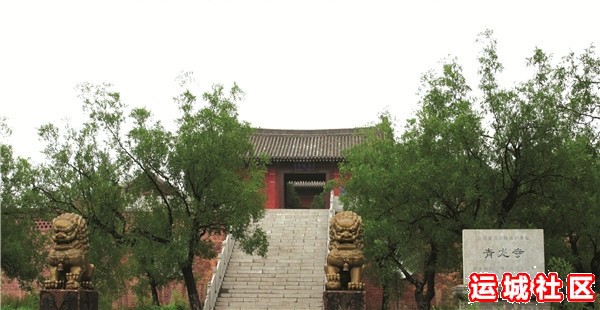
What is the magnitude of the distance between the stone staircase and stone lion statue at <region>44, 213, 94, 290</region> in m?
6.68

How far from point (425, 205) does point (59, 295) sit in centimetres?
676

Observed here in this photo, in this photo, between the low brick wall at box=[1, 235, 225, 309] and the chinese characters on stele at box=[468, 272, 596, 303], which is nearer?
the chinese characters on stele at box=[468, 272, 596, 303]

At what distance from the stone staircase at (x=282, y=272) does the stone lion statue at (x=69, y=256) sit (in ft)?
21.9

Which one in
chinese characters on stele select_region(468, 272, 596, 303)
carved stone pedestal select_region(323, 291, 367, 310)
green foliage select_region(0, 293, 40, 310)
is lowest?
green foliage select_region(0, 293, 40, 310)

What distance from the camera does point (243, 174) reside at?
17.6 m

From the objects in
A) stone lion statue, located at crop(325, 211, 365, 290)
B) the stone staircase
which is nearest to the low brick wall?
the stone staircase

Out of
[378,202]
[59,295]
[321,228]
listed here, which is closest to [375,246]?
[378,202]

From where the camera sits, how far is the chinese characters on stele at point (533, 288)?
37.5ft

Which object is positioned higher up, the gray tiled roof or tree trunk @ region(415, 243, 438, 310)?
the gray tiled roof

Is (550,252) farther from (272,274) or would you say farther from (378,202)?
(272,274)

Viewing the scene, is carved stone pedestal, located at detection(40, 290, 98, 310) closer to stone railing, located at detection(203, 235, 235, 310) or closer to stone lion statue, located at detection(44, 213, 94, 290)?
stone lion statue, located at detection(44, 213, 94, 290)

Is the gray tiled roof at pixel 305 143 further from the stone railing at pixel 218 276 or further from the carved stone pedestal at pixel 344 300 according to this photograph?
the carved stone pedestal at pixel 344 300

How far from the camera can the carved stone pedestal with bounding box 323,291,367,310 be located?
1275cm

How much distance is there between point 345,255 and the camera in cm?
1308
